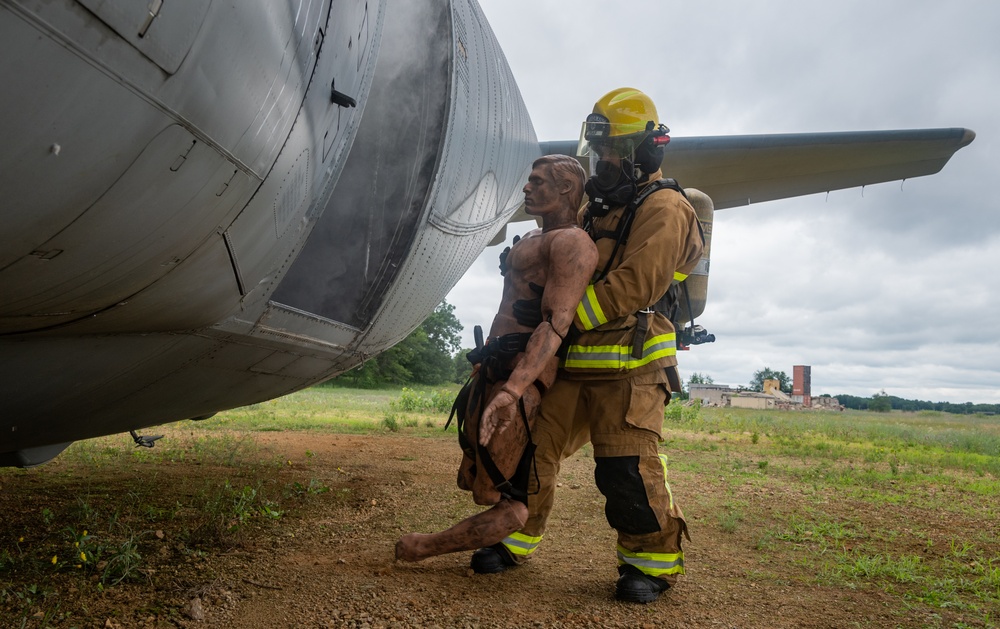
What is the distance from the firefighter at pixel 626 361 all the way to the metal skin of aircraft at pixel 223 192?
668mm

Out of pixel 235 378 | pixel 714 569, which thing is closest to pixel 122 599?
pixel 235 378

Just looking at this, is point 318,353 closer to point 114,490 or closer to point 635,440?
point 635,440

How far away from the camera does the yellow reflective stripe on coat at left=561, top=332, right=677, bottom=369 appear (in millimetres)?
3223

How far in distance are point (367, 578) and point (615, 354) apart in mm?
1447

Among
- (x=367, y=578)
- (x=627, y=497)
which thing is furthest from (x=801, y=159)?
(x=367, y=578)

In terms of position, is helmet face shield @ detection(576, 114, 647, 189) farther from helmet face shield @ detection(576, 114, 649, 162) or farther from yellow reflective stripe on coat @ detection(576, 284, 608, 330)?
yellow reflective stripe on coat @ detection(576, 284, 608, 330)

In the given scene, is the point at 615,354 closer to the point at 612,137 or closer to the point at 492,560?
the point at 612,137

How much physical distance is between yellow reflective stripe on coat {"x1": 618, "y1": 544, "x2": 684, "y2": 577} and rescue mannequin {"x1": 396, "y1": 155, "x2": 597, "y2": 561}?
1.69ft

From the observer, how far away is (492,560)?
3445 mm

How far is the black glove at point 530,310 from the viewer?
3299 mm

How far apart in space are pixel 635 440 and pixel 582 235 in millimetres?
916

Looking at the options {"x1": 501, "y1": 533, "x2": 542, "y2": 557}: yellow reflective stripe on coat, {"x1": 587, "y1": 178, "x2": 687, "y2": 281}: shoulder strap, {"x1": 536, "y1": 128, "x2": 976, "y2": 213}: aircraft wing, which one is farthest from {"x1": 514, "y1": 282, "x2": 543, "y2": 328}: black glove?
{"x1": 536, "y1": 128, "x2": 976, "y2": 213}: aircraft wing

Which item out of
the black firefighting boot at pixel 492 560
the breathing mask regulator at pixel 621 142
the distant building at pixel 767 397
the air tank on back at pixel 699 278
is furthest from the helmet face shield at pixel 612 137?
the distant building at pixel 767 397

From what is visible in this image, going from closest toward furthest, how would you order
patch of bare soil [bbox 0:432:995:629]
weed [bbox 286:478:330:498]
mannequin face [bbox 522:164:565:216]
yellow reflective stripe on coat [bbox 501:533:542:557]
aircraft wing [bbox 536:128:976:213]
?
patch of bare soil [bbox 0:432:995:629]
mannequin face [bbox 522:164:565:216]
yellow reflective stripe on coat [bbox 501:533:542:557]
weed [bbox 286:478:330:498]
aircraft wing [bbox 536:128:976:213]
